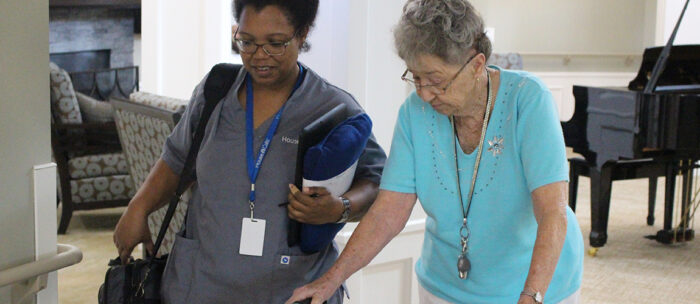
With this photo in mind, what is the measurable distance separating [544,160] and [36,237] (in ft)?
3.45

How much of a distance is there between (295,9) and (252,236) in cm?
52

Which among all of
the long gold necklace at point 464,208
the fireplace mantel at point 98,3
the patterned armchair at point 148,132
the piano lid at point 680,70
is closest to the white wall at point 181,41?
the patterned armchair at point 148,132

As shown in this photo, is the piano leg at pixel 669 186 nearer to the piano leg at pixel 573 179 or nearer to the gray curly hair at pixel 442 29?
the piano leg at pixel 573 179

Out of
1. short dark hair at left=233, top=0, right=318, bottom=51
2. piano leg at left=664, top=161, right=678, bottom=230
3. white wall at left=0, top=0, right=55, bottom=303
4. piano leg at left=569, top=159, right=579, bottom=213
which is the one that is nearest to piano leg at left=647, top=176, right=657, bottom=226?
piano leg at left=664, top=161, right=678, bottom=230

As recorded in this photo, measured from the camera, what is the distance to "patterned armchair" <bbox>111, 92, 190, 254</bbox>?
3605 mm

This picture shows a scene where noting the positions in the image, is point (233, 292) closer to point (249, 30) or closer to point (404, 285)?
point (249, 30)

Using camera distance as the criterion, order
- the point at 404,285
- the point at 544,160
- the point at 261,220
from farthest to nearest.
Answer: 1. the point at 404,285
2. the point at 261,220
3. the point at 544,160

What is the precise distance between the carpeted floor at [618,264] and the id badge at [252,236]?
2855 millimetres

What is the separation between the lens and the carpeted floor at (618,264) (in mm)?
4887

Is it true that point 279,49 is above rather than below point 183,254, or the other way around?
above

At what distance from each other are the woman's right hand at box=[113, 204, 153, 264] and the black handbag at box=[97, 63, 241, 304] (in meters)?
0.06

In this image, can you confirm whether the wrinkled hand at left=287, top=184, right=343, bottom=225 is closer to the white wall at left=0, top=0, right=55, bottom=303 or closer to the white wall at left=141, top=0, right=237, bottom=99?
the white wall at left=0, top=0, right=55, bottom=303

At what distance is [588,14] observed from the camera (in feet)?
34.9

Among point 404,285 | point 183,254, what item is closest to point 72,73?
point 404,285
